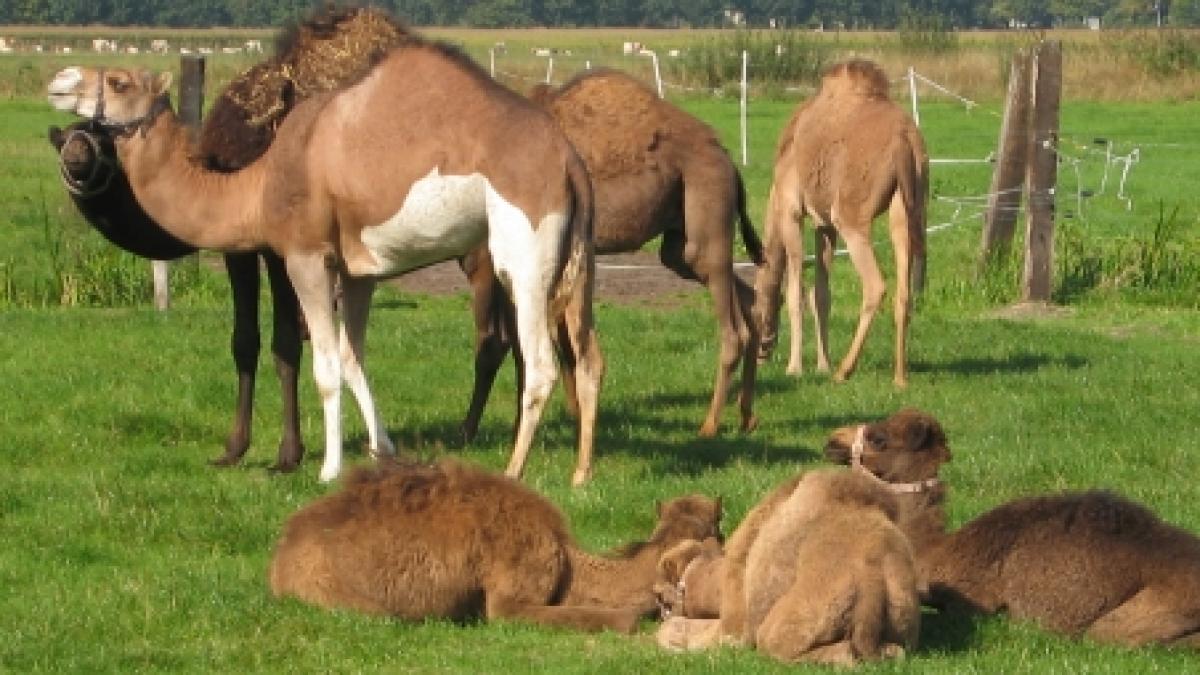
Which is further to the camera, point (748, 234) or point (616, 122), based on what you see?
point (748, 234)

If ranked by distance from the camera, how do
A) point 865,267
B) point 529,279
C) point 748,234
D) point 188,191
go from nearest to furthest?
point 529,279
point 188,191
point 748,234
point 865,267

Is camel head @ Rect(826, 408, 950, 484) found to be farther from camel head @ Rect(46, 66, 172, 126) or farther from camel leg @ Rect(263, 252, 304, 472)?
camel head @ Rect(46, 66, 172, 126)

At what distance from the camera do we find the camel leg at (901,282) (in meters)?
16.7

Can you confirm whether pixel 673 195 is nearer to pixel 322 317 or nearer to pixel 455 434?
pixel 455 434

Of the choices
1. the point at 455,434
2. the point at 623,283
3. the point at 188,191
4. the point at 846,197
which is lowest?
the point at 623,283

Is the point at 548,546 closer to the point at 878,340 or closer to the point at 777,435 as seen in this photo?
the point at 777,435

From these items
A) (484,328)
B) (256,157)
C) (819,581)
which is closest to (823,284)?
(484,328)

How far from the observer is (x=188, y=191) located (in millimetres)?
13453

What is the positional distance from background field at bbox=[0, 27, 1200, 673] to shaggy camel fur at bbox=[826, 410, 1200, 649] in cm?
15

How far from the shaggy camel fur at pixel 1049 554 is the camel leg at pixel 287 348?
4299 mm

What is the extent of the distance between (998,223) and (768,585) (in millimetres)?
14197

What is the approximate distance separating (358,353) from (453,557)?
4.43 metres

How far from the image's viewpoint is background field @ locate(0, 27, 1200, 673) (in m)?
9.15

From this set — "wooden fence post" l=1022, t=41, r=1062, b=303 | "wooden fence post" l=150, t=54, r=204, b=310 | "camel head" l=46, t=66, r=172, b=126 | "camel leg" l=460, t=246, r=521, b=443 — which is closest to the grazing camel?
"camel head" l=46, t=66, r=172, b=126
